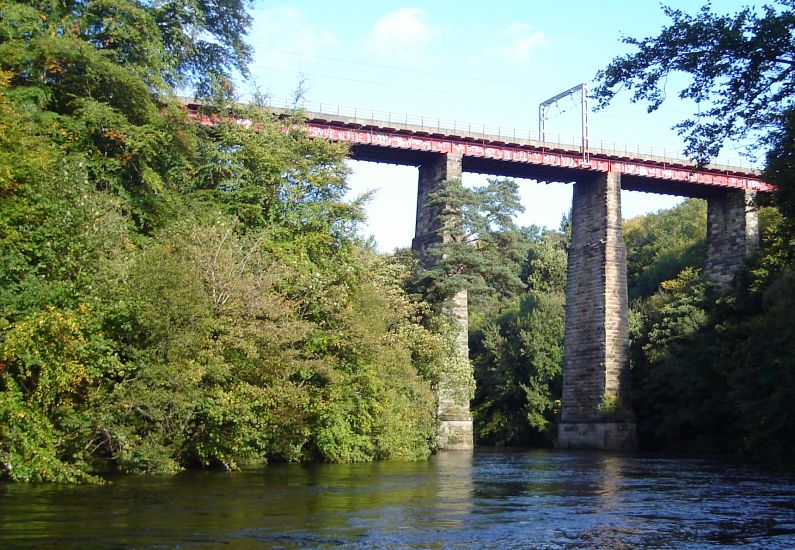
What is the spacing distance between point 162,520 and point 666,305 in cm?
4611

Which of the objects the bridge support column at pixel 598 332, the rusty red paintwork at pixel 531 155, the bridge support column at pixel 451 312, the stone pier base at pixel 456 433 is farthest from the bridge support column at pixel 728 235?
the stone pier base at pixel 456 433

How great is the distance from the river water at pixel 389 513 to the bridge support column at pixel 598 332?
89.0ft

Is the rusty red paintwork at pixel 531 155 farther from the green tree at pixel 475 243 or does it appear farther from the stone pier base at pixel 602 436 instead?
the stone pier base at pixel 602 436

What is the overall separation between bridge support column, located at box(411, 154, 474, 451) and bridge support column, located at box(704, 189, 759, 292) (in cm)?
1752

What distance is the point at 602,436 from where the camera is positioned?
50.4 meters

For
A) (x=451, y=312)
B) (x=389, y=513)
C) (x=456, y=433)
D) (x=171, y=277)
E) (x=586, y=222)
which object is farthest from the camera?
(x=586, y=222)

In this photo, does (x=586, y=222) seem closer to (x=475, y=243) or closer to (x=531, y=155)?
(x=531, y=155)

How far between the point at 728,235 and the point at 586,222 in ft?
30.7

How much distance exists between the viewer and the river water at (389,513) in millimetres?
11344

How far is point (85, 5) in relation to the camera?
103 feet

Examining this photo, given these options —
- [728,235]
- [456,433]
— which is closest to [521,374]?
[728,235]

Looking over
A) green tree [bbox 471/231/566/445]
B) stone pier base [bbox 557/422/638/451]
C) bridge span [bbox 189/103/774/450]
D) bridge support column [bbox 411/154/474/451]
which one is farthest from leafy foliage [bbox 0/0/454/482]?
green tree [bbox 471/231/566/445]

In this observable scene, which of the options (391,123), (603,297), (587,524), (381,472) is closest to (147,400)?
(381,472)

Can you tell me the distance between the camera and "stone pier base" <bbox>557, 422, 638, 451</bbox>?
50250mm
